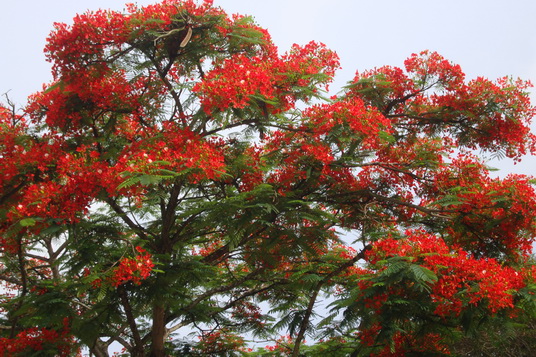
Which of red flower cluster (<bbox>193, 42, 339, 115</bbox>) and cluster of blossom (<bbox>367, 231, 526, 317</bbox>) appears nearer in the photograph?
cluster of blossom (<bbox>367, 231, 526, 317</bbox>)

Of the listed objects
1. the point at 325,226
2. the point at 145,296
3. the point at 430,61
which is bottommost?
the point at 145,296

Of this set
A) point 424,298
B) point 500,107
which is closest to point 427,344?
point 424,298

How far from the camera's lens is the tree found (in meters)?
5.67

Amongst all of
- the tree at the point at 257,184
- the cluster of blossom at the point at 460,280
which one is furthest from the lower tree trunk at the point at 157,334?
the cluster of blossom at the point at 460,280

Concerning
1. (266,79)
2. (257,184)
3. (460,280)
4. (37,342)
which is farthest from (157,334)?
(460,280)

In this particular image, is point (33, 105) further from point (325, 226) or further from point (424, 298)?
point (424, 298)

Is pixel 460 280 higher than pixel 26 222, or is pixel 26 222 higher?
pixel 26 222

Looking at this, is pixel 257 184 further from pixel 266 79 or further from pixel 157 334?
pixel 157 334

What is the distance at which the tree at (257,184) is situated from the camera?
18.6 feet

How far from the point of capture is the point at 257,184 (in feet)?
23.0

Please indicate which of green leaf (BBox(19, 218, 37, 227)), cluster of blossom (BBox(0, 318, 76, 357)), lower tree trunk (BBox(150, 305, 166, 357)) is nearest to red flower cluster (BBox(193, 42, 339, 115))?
green leaf (BBox(19, 218, 37, 227))

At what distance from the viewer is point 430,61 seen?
26.7 ft

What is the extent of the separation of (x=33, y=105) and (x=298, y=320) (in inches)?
222

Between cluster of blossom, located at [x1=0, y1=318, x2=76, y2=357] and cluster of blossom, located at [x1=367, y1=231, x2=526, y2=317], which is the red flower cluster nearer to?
cluster of blossom, located at [x1=367, y1=231, x2=526, y2=317]
